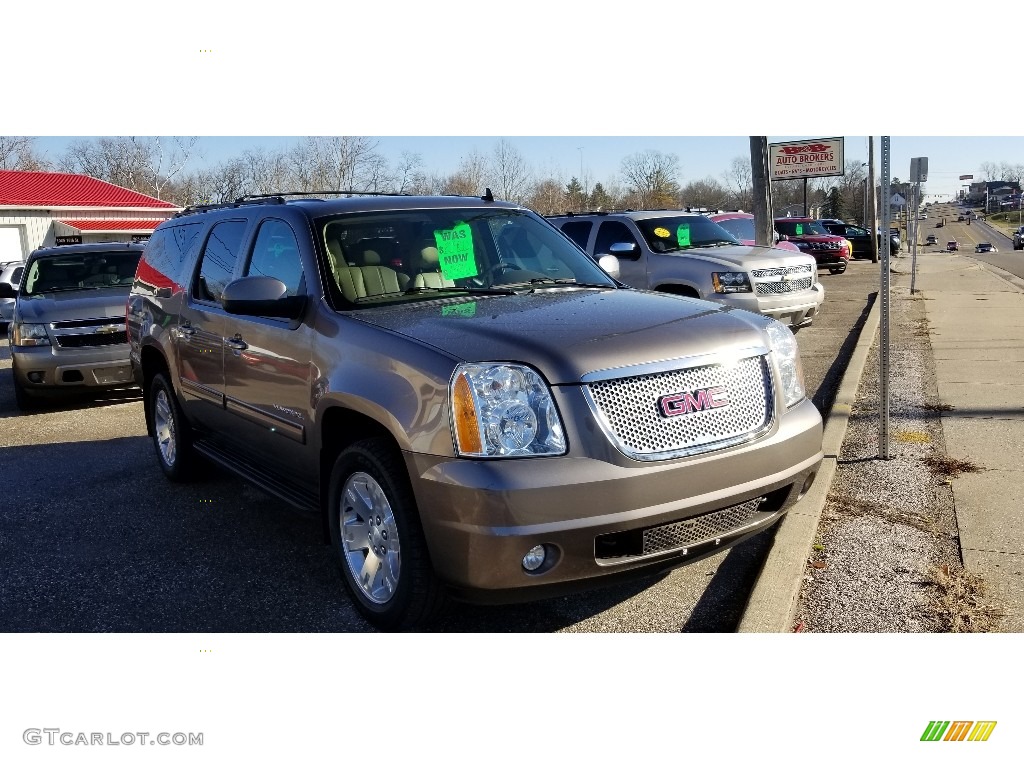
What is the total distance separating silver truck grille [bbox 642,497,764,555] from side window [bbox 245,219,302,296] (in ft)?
7.01

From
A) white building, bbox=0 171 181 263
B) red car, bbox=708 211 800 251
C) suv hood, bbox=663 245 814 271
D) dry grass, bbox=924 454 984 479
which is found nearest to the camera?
dry grass, bbox=924 454 984 479

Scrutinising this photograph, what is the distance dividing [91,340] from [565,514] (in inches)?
313

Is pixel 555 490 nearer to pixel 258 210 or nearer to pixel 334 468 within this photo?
pixel 334 468

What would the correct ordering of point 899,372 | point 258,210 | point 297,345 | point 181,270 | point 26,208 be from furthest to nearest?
point 26,208 < point 899,372 < point 181,270 < point 258,210 < point 297,345

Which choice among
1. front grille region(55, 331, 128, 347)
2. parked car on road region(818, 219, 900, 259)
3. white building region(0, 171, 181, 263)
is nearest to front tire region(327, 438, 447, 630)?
front grille region(55, 331, 128, 347)

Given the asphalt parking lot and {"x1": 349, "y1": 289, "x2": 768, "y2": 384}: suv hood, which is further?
the asphalt parking lot

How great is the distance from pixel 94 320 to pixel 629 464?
26.3 feet

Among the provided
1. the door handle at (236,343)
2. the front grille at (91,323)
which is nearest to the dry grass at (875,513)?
the door handle at (236,343)

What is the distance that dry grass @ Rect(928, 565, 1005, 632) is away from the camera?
3.76 metres

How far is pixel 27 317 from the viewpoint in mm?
9758

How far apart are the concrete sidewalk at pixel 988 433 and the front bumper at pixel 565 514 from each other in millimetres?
1323

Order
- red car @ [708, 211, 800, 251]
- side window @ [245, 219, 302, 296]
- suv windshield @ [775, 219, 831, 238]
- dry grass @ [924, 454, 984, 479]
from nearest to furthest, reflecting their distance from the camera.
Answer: side window @ [245, 219, 302, 296], dry grass @ [924, 454, 984, 479], red car @ [708, 211, 800, 251], suv windshield @ [775, 219, 831, 238]

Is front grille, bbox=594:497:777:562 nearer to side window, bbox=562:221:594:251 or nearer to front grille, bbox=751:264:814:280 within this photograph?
front grille, bbox=751:264:814:280
